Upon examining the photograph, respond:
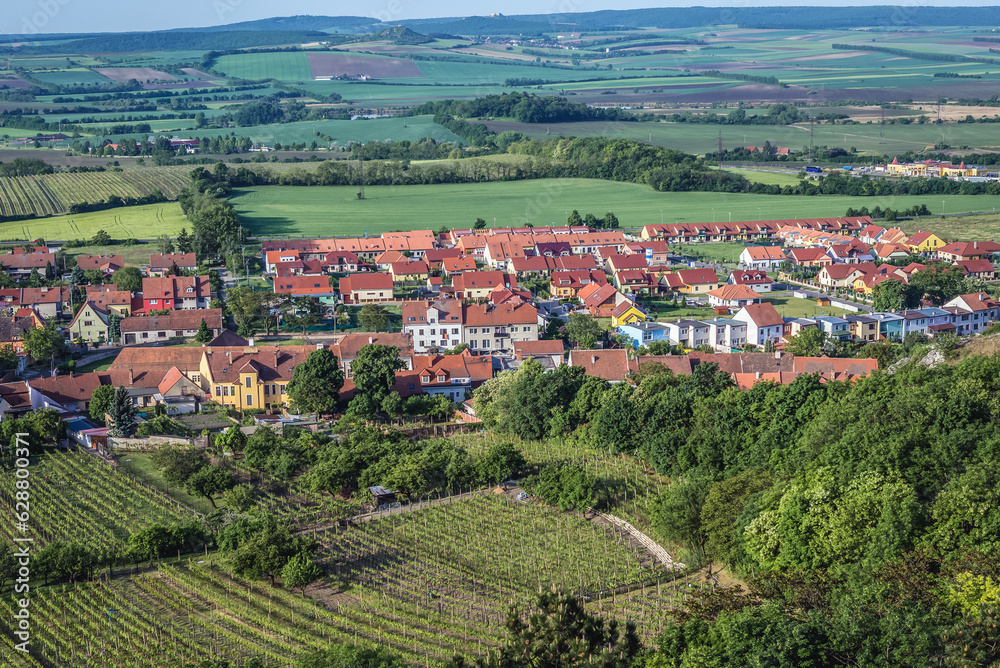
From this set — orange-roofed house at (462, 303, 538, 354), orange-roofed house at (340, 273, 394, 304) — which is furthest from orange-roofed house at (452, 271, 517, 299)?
orange-roofed house at (462, 303, 538, 354)

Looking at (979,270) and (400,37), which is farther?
(400,37)

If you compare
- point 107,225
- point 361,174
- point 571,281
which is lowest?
point 571,281

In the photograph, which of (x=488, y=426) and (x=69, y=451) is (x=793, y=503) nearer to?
(x=488, y=426)

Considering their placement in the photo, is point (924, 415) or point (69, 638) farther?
point (924, 415)

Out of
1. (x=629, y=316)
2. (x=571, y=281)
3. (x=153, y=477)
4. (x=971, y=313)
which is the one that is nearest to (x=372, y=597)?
(x=153, y=477)

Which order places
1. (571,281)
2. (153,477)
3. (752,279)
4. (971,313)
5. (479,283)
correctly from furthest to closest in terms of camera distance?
(752,279)
(571,281)
(479,283)
(971,313)
(153,477)

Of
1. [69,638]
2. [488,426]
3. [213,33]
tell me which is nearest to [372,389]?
[488,426]

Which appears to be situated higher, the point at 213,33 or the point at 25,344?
the point at 213,33

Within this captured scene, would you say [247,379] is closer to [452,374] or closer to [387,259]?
[452,374]
